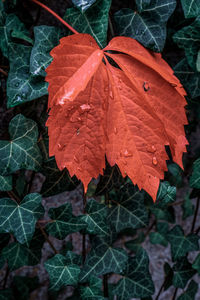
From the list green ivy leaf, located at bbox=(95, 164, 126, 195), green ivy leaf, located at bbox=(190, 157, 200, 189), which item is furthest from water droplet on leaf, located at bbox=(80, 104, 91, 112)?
green ivy leaf, located at bbox=(190, 157, 200, 189)

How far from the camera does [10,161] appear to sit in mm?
596

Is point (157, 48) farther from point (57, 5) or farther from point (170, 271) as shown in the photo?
point (170, 271)

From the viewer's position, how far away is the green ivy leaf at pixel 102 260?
26.9 inches

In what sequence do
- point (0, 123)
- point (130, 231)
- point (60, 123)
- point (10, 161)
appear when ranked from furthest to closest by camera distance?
point (130, 231) → point (0, 123) → point (10, 161) → point (60, 123)

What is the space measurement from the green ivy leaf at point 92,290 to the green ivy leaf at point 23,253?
0.15m

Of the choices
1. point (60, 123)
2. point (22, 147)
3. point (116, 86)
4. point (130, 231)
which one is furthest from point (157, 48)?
point (130, 231)

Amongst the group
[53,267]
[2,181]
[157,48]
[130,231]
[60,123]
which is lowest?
[130,231]

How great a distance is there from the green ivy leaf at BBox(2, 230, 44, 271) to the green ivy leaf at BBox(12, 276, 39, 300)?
225 millimetres

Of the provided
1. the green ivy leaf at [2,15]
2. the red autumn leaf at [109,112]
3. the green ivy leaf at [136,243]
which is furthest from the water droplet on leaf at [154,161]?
the green ivy leaf at [136,243]

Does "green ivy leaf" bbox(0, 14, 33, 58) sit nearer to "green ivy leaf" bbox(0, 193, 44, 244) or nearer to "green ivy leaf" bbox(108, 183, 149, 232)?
"green ivy leaf" bbox(0, 193, 44, 244)

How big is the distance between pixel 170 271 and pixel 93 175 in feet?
1.76

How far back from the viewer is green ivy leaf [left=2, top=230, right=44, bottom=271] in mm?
679

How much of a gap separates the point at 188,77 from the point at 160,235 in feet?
1.95

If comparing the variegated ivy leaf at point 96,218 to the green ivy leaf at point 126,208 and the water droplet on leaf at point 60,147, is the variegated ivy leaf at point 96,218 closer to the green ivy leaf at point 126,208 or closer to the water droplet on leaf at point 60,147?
the green ivy leaf at point 126,208
